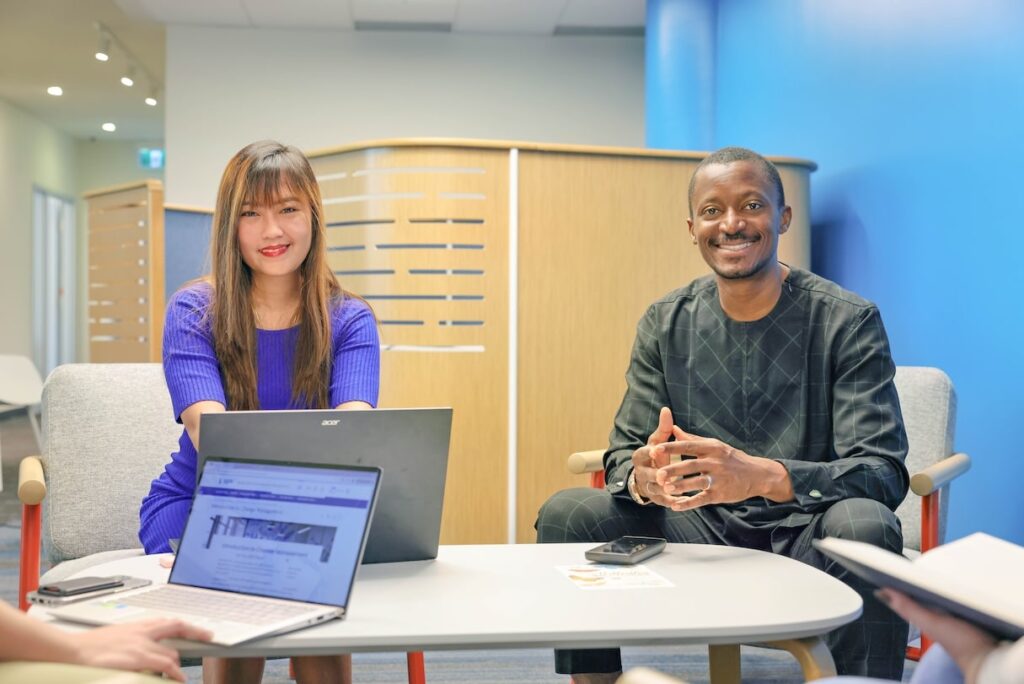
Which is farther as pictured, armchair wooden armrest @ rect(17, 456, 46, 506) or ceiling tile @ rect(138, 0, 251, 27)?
ceiling tile @ rect(138, 0, 251, 27)

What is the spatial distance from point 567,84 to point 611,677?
6.68 m

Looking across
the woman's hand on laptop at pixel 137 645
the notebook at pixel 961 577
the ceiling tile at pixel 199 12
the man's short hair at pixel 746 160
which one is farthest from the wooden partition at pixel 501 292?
the ceiling tile at pixel 199 12

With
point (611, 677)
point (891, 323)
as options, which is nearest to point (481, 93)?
point (891, 323)

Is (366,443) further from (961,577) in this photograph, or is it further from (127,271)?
(127,271)

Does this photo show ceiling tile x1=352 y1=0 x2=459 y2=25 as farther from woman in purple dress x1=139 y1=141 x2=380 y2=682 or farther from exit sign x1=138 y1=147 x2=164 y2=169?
woman in purple dress x1=139 y1=141 x2=380 y2=682

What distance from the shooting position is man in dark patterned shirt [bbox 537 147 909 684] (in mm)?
1906

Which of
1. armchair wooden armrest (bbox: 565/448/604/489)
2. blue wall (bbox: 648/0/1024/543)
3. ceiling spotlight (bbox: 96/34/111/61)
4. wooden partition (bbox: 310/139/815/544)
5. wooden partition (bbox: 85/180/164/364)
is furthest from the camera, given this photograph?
ceiling spotlight (bbox: 96/34/111/61)

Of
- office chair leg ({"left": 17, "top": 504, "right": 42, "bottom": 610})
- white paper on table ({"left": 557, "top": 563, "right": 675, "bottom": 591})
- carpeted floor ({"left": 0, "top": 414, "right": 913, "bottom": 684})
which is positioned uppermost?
white paper on table ({"left": 557, "top": 563, "right": 675, "bottom": 591})

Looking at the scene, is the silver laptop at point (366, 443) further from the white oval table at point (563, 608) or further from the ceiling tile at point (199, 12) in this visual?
the ceiling tile at point (199, 12)

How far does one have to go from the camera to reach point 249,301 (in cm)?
222

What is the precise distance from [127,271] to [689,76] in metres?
3.63

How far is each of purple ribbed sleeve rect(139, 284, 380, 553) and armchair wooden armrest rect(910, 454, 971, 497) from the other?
4.02 feet

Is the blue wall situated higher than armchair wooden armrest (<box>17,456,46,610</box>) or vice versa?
the blue wall

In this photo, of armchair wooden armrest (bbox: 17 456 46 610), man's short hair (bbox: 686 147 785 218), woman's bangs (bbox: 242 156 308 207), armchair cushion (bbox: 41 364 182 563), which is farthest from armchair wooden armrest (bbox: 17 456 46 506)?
man's short hair (bbox: 686 147 785 218)
